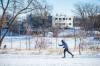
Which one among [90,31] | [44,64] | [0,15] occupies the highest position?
[0,15]

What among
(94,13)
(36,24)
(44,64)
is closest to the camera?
(44,64)

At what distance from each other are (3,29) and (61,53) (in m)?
3.81

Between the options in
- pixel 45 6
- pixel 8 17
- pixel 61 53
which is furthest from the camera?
pixel 8 17

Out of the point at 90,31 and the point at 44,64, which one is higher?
the point at 90,31

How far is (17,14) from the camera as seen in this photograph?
10430mm

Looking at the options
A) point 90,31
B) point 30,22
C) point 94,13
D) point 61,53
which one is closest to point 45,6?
point 61,53

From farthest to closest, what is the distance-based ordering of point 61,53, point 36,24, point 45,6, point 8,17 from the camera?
point 36,24, point 8,17, point 45,6, point 61,53

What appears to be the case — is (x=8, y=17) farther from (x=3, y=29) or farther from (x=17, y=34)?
(x=17, y=34)

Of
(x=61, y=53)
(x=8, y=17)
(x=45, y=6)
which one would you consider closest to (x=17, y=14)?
(x=8, y=17)

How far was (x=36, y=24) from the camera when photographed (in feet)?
58.6

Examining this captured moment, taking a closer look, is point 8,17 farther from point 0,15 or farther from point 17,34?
point 17,34

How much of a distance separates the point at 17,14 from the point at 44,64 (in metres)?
5.21

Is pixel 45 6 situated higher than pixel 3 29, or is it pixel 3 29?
pixel 45 6

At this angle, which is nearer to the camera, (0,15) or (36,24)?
(0,15)
